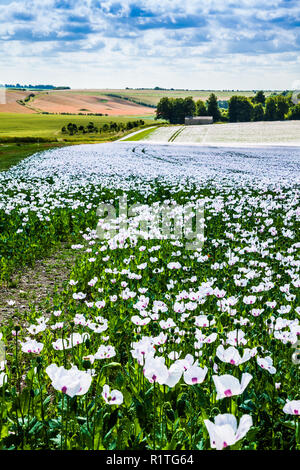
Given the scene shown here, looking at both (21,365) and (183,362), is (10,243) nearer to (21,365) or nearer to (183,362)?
(21,365)

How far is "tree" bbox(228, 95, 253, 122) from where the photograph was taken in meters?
133

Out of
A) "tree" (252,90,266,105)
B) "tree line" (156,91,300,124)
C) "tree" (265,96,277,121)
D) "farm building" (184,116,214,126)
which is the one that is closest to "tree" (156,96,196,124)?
"tree line" (156,91,300,124)

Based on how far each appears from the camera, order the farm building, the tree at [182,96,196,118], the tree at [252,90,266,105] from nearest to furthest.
→ the farm building, the tree at [182,96,196,118], the tree at [252,90,266,105]

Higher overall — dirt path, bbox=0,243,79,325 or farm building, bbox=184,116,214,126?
farm building, bbox=184,116,214,126

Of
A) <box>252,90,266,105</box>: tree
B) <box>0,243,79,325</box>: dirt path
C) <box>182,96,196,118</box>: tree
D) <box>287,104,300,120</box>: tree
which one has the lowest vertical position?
Answer: <box>0,243,79,325</box>: dirt path

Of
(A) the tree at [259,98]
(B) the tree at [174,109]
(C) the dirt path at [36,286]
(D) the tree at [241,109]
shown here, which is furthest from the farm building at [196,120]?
(C) the dirt path at [36,286]

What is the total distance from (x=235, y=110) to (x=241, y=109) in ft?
6.80

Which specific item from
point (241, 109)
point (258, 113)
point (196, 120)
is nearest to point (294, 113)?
point (258, 113)

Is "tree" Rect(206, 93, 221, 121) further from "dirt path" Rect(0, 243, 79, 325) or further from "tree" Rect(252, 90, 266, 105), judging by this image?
"dirt path" Rect(0, 243, 79, 325)

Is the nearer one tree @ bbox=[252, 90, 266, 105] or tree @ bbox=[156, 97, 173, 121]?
tree @ bbox=[156, 97, 173, 121]

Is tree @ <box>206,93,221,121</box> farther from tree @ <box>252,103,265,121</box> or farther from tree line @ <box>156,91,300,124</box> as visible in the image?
tree @ <box>252,103,265,121</box>

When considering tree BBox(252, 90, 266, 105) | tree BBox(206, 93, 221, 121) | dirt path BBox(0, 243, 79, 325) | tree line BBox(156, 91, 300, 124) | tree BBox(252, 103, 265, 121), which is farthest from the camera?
tree BBox(252, 90, 266, 105)

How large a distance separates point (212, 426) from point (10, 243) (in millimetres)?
8449

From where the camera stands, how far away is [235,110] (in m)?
134
